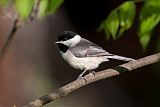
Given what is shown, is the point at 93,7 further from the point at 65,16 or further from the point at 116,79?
the point at 116,79

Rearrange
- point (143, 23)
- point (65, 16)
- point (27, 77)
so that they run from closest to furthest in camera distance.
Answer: point (143, 23) → point (27, 77) → point (65, 16)

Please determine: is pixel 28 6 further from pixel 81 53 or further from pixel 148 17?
pixel 148 17

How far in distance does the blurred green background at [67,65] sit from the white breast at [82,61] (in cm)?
255

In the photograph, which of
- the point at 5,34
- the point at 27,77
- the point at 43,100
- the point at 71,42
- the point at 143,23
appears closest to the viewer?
the point at 43,100

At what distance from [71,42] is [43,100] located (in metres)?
1.09

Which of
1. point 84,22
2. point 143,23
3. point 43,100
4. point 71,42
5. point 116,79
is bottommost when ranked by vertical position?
point 43,100

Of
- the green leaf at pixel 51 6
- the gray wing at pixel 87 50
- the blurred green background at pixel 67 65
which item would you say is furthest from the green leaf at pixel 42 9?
the blurred green background at pixel 67 65

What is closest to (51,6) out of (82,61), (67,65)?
(82,61)

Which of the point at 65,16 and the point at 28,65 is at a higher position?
the point at 65,16

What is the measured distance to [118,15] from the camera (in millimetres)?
3104

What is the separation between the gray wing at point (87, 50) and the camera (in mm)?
3219

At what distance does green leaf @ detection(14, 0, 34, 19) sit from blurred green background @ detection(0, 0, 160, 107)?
110 inches

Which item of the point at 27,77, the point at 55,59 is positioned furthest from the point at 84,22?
the point at 27,77

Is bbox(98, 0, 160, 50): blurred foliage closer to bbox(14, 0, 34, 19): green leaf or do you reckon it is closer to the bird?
the bird
